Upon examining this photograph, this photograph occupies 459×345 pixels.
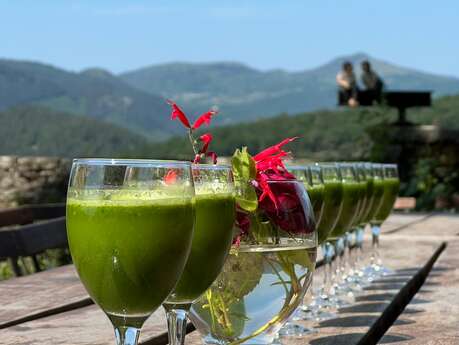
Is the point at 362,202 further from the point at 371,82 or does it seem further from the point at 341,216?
the point at 371,82

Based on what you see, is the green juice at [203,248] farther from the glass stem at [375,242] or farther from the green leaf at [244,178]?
the glass stem at [375,242]

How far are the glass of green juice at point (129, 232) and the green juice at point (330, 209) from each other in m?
0.73

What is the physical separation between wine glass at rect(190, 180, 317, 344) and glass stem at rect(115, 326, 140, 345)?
0.28 m

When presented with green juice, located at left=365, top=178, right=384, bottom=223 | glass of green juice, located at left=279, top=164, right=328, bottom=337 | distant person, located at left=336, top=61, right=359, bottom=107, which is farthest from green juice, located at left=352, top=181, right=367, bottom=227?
distant person, located at left=336, top=61, right=359, bottom=107

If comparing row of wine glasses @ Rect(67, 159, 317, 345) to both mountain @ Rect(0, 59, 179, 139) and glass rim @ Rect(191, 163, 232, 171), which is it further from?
mountain @ Rect(0, 59, 179, 139)

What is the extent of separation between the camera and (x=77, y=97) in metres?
180

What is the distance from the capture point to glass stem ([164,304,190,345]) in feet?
3.85

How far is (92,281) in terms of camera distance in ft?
3.52

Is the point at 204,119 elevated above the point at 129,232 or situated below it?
above

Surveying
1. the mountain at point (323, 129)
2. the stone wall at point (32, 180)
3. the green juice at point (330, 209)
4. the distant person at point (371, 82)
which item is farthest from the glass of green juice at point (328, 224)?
the distant person at point (371, 82)

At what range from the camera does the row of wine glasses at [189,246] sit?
1047 millimetres

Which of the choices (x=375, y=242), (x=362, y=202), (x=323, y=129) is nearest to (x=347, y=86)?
(x=375, y=242)

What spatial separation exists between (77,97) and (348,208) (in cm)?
18130

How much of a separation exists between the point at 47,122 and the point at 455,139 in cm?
9850
